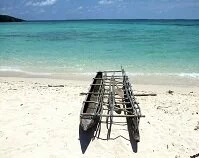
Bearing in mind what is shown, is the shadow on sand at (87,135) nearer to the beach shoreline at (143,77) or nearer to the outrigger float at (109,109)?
the outrigger float at (109,109)

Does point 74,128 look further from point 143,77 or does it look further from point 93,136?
point 143,77

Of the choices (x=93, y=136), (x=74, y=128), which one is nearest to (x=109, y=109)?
(x=74, y=128)

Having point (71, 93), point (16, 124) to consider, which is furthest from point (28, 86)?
point (16, 124)

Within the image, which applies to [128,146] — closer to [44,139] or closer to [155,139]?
[155,139]

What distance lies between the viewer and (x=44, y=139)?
22.4ft

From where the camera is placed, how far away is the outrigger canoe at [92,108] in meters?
6.76

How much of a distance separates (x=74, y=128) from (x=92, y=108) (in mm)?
836

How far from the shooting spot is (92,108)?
318 inches

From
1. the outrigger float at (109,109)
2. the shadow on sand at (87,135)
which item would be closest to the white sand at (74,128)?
the shadow on sand at (87,135)

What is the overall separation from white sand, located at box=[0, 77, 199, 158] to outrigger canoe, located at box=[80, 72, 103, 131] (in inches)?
14.2

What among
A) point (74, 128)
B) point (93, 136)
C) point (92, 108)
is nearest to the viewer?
point (93, 136)

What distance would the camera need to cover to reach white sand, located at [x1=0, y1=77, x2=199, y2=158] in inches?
250

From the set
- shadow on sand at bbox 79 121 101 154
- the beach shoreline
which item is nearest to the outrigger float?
shadow on sand at bbox 79 121 101 154

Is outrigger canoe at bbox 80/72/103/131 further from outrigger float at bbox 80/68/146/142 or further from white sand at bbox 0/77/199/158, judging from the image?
white sand at bbox 0/77/199/158
